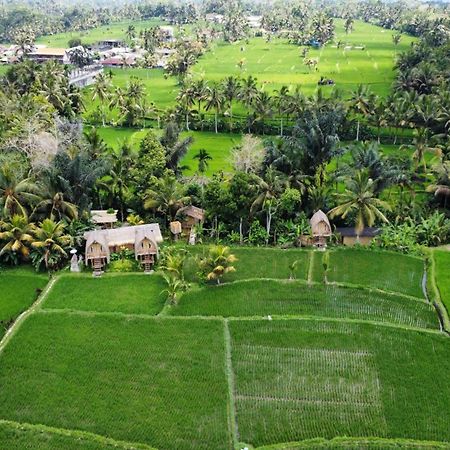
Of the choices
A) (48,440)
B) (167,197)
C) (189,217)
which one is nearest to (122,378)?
(48,440)

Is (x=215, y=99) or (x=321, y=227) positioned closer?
(x=321, y=227)

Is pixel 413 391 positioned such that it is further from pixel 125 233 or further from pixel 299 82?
pixel 299 82

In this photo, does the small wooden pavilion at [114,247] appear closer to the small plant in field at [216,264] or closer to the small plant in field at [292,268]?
the small plant in field at [216,264]

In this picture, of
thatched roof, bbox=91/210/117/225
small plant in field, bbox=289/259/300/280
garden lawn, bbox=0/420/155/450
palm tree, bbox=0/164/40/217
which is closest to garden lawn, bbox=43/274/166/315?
palm tree, bbox=0/164/40/217

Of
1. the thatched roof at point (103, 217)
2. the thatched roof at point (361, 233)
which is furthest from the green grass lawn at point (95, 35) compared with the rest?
the thatched roof at point (361, 233)

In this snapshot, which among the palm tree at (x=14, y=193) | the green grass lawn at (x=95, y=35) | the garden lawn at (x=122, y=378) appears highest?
the palm tree at (x=14, y=193)

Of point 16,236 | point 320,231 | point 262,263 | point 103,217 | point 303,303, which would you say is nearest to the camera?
point 303,303

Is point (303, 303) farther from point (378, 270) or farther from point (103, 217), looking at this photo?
point (103, 217)
